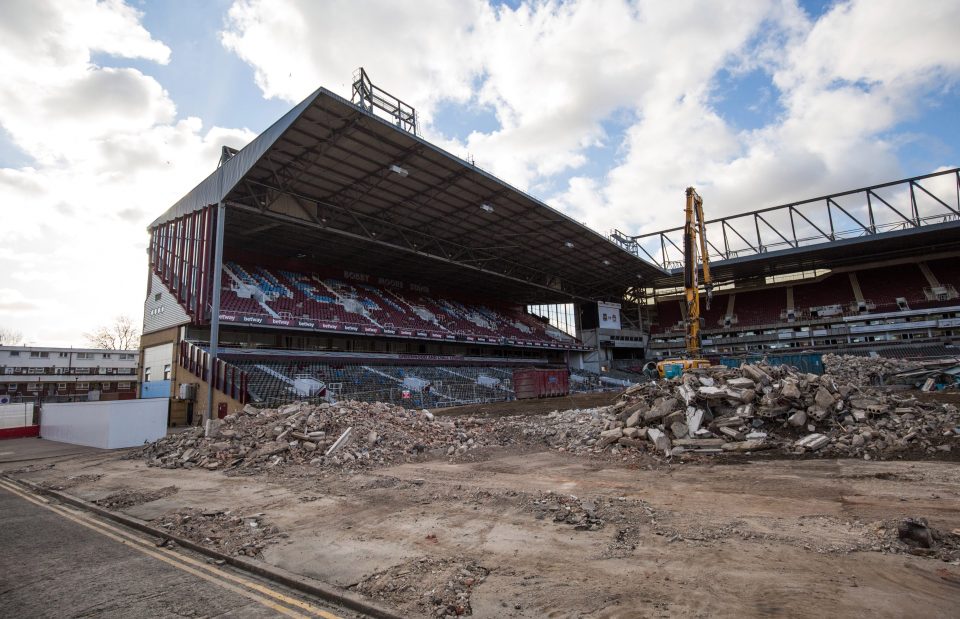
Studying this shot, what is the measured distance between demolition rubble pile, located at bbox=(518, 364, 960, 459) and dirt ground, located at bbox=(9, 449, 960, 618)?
3.53 feet

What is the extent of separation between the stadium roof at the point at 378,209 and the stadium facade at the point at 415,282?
161 mm

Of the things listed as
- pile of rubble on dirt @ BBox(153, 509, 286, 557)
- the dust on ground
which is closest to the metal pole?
the dust on ground

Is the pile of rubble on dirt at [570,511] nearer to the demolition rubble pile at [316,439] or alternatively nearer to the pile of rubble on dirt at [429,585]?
the pile of rubble on dirt at [429,585]

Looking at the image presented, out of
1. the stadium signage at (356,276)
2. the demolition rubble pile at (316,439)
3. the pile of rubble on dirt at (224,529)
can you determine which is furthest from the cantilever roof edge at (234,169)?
the pile of rubble on dirt at (224,529)

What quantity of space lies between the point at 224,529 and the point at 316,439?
6950mm

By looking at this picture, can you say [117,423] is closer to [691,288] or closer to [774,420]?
[774,420]

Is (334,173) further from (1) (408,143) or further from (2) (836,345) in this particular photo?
(2) (836,345)

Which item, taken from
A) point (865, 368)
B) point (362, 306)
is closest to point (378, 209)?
point (362, 306)

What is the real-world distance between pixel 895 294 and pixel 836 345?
7597mm

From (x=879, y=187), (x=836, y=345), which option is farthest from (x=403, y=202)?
(x=836, y=345)

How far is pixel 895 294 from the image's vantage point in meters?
48.4

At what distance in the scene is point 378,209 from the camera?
111 ft

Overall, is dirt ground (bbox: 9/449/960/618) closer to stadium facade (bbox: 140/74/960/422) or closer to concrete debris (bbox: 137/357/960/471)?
concrete debris (bbox: 137/357/960/471)

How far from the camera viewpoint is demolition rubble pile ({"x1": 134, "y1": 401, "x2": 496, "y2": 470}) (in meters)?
13.4
